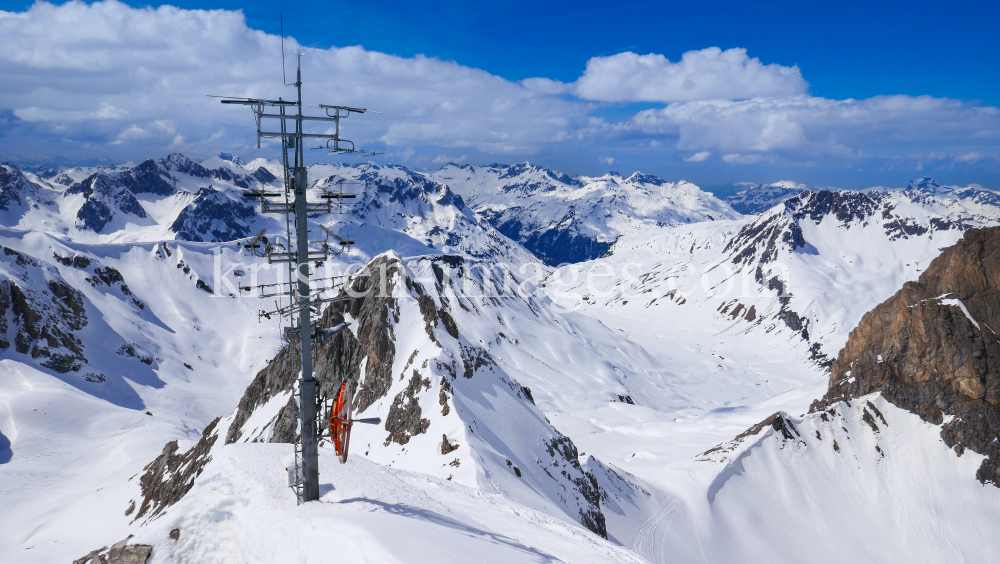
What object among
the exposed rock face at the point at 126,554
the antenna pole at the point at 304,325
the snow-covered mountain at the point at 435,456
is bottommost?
the snow-covered mountain at the point at 435,456

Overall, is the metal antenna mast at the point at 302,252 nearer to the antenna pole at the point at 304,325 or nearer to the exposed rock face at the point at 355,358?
the antenna pole at the point at 304,325

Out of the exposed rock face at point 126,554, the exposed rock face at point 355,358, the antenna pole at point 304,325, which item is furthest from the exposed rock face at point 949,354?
the exposed rock face at point 126,554

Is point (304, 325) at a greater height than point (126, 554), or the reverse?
point (304, 325)

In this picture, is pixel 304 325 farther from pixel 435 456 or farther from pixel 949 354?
pixel 949 354

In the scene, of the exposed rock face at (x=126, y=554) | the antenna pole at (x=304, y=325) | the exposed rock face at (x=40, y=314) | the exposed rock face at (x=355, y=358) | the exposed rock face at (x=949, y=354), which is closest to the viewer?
the exposed rock face at (x=126, y=554)

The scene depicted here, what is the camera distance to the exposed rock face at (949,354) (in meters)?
81.2

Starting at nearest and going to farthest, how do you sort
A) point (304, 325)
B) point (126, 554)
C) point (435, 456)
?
point (126, 554) < point (304, 325) < point (435, 456)

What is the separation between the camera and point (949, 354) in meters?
83.8

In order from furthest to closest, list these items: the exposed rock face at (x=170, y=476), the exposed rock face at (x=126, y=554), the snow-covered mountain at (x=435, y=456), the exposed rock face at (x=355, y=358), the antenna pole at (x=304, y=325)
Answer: the exposed rock face at (x=355, y=358), the exposed rock face at (x=170, y=476), the snow-covered mountain at (x=435, y=456), the antenna pole at (x=304, y=325), the exposed rock face at (x=126, y=554)

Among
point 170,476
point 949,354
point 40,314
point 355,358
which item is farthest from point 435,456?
point 40,314

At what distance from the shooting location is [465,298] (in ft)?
551

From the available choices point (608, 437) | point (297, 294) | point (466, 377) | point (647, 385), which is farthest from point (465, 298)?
point (297, 294)

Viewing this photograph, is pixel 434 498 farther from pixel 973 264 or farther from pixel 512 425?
pixel 973 264

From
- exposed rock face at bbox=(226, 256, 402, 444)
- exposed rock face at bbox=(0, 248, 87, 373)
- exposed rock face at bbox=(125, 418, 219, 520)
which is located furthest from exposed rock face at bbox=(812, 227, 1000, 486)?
exposed rock face at bbox=(0, 248, 87, 373)
